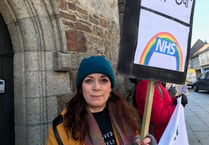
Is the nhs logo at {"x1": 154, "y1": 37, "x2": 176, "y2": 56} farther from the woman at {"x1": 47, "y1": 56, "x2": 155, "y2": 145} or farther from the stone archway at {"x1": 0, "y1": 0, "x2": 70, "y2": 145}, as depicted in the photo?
the stone archway at {"x1": 0, "y1": 0, "x2": 70, "y2": 145}

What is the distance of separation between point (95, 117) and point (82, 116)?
11 cm

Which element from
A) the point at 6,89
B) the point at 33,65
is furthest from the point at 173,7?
the point at 6,89

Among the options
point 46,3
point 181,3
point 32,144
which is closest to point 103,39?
point 46,3

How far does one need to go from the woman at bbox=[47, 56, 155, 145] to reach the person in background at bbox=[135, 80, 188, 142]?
17.5 inches

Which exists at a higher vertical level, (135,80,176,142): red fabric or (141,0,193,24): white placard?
(141,0,193,24): white placard

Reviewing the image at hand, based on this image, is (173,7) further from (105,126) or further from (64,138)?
(64,138)

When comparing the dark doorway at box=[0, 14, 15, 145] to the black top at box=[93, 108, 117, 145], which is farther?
the dark doorway at box=[0, 14, 15, 145]

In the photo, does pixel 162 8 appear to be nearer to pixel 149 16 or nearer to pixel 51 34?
pixel 149 16

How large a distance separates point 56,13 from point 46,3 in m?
0.16

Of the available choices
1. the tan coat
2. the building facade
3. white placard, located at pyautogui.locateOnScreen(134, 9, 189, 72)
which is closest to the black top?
the tan coat

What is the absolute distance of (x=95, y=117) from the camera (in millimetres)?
1509

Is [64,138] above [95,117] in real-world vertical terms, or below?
below

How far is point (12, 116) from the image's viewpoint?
2506 mm

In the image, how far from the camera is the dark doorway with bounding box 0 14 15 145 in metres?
2.41
